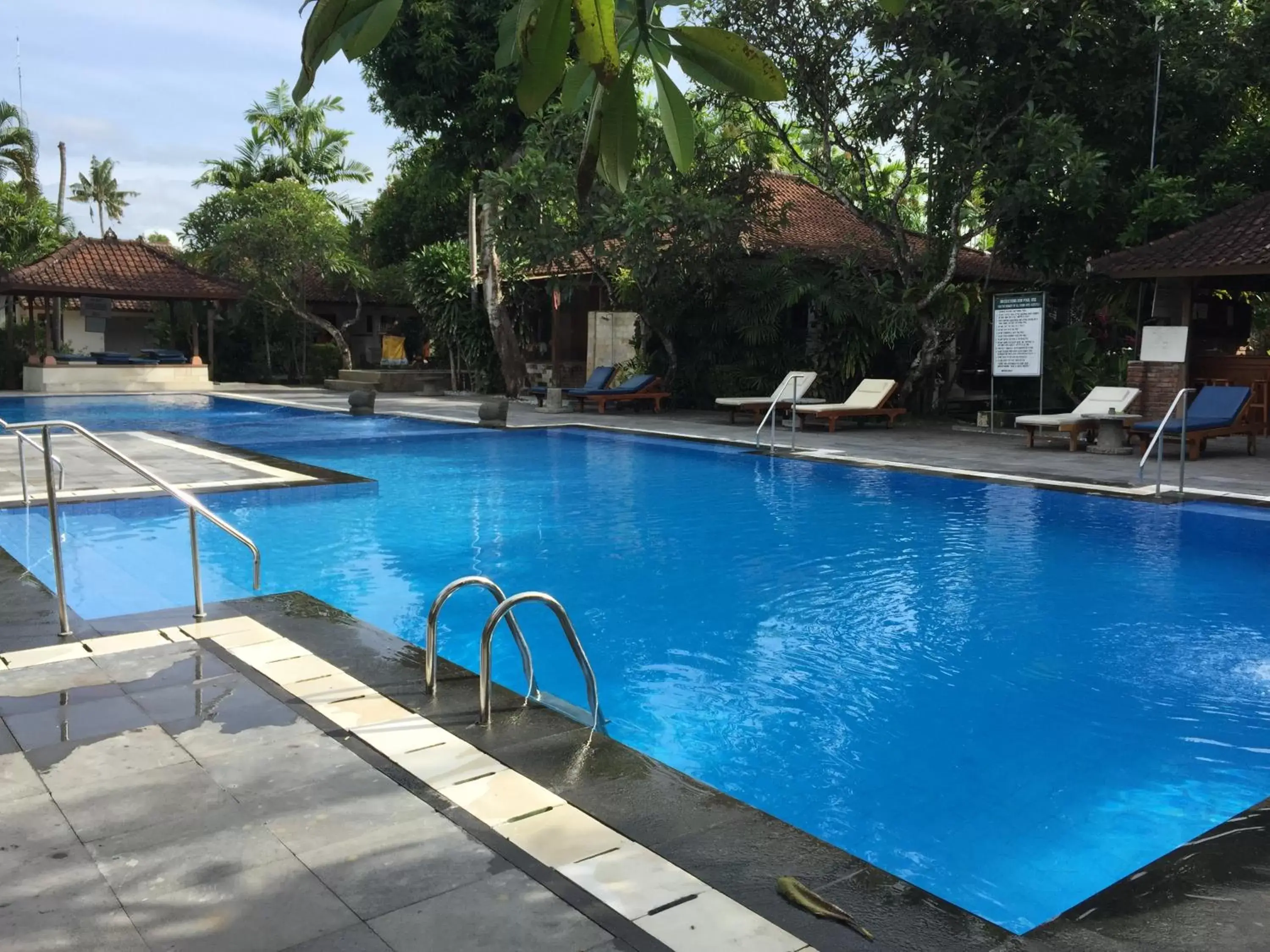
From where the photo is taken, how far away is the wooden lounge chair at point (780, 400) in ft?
53.3

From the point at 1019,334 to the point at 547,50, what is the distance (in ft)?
53.3

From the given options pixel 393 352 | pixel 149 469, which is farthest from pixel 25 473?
pixel 393 352

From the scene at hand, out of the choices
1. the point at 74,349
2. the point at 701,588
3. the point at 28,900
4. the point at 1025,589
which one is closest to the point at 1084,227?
the point at 1025,589

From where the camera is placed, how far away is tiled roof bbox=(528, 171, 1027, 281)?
20.0 m

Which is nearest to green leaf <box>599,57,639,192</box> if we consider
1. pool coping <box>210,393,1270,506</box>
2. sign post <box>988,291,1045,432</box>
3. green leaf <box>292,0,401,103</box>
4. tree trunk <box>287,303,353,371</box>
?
green leaf <box>292,0,401,103</box>

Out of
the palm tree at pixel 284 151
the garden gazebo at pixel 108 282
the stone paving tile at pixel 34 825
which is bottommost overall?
the stone paving tile at pixel 34 825

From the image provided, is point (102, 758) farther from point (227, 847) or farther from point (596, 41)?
point (596, 41)

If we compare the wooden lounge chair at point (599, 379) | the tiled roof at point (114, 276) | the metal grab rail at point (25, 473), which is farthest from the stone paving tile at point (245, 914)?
the tiled roof at point (114, 276)

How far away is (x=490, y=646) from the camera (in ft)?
14.0

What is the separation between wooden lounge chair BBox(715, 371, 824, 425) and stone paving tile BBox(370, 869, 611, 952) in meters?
12.3

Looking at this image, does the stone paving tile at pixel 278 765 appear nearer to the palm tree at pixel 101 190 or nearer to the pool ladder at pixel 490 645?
the pool ladder at pixel 490 645

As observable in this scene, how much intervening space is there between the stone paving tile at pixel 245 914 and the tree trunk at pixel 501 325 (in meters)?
21.7

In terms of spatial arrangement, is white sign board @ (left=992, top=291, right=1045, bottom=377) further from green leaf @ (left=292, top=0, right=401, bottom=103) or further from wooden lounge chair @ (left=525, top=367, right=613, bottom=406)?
green leaf @ (left=292, top=0, right=401, bottom=103)

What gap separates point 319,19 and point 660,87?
22.1 inches
